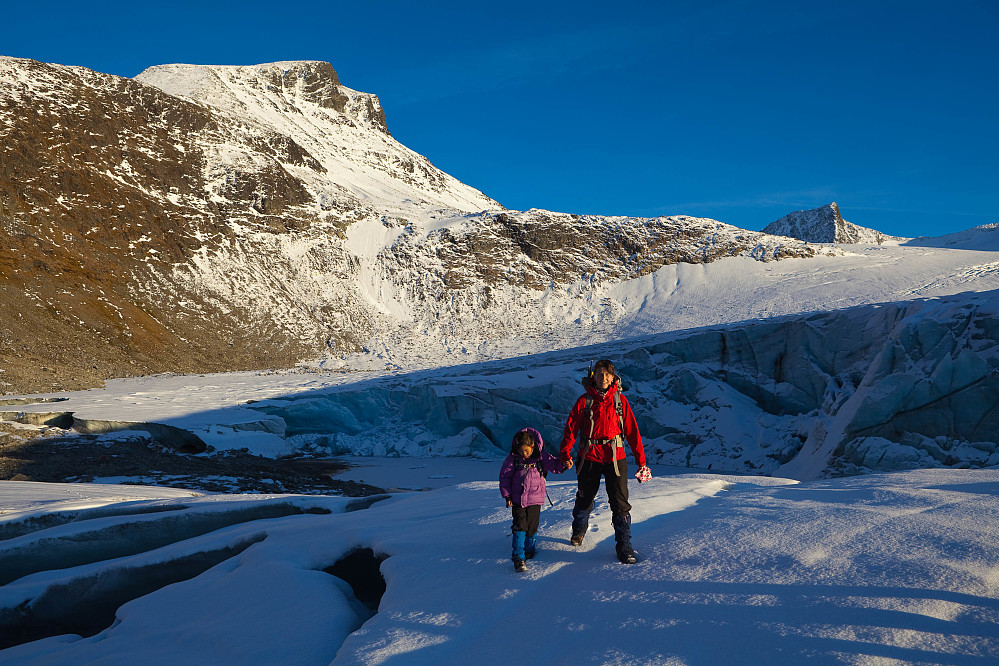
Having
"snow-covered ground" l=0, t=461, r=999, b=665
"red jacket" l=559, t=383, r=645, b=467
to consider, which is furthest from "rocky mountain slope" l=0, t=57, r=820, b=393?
"red jacket" l=559, t=383, r=645, b=467

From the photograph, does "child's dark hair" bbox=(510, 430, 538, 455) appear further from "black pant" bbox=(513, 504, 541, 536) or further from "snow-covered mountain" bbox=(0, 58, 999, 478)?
"snow-covered mountain" bbox=(0, 58, 999, 478)

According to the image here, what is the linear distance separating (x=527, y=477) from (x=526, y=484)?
2.4 inches

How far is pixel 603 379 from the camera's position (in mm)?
4859

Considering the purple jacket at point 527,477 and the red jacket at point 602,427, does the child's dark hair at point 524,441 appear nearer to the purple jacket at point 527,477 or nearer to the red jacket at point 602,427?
the purple jacket at point 527,477

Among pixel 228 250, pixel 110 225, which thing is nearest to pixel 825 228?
pixel 228 250

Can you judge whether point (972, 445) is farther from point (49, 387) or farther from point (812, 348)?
point (49, 387)

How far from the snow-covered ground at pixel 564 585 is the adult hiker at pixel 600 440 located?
457 millimetres

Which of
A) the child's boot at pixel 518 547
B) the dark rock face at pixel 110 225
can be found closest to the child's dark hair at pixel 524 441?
the child's boot at pixel 518 547

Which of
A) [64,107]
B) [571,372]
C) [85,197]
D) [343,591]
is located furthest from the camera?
[64,107]

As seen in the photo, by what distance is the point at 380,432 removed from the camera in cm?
2364

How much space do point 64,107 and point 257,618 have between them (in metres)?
55.1

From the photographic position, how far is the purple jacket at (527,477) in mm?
4812

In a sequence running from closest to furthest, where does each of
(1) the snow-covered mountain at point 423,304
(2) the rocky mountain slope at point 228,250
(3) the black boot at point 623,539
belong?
(3) the black boot at point 623,539, (1) the snow-covered mountain at point 423,304, (2) the rocky mountain slope at point 228,250

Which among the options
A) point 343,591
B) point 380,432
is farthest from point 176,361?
point 343,591
